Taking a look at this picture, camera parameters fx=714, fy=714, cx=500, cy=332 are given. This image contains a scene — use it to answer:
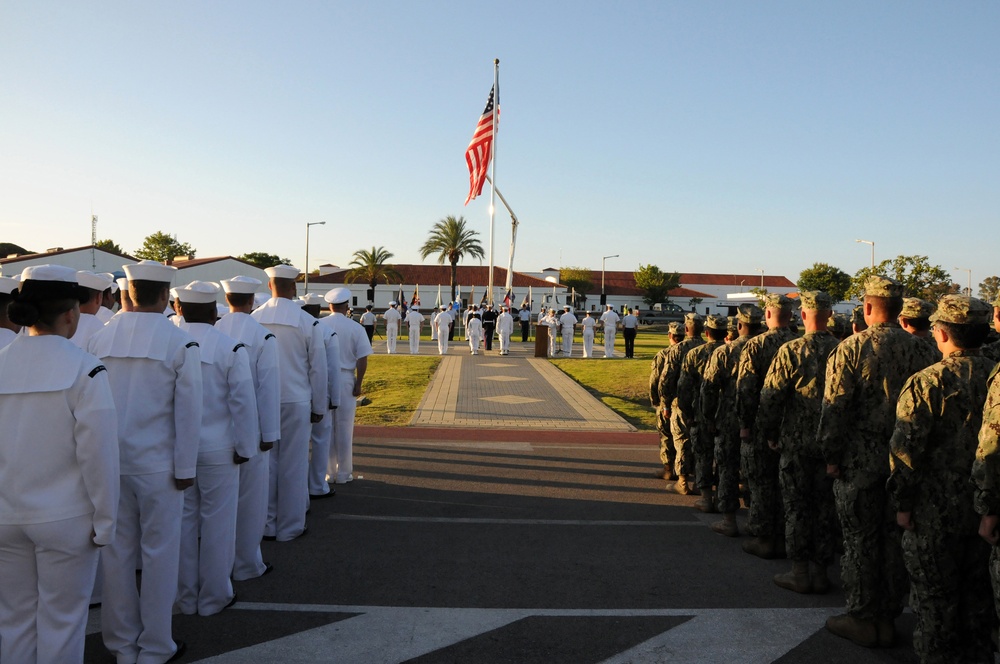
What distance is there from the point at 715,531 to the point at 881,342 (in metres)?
2.86

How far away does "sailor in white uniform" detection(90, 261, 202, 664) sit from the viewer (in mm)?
4035

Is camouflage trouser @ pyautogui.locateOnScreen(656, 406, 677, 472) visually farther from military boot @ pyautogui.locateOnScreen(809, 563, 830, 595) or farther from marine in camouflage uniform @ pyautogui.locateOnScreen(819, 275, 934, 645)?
marine in camouflage uniform @ pyautogui.locateOnScreen(819, 275, 934, 645)

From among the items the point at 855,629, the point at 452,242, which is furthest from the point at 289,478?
the point at 452,242

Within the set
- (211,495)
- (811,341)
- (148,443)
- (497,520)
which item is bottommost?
(497,520)

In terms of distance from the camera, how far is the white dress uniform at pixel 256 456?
5.41 metres

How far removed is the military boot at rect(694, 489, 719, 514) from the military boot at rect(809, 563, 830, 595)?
2223 millimetres

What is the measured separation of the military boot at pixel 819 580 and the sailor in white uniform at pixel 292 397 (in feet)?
14.0

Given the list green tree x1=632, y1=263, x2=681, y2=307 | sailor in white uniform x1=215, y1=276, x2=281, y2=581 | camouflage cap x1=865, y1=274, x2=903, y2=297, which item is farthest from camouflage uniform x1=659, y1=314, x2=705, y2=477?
green tree x1=632, y1=263, x2=681, y2=307

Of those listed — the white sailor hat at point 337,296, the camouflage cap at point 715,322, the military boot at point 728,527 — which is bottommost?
the military boot at point 728,527

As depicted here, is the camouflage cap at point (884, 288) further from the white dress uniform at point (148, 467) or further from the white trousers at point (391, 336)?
the white trousers at point (391, 336)

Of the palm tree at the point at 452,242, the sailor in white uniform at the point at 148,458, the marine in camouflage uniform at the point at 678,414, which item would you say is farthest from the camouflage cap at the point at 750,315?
the palm tree at the point at 452,242

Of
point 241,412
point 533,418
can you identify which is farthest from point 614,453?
point 241,412

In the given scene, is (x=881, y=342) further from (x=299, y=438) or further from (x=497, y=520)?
(x=299, y=438)

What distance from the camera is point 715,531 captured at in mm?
6812
